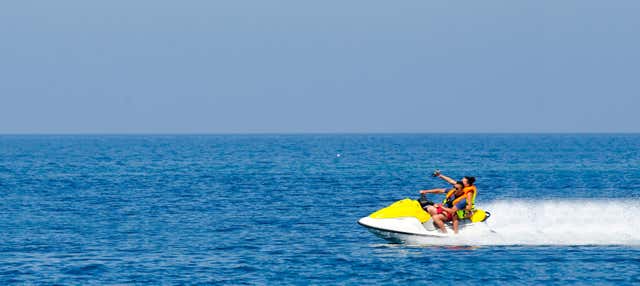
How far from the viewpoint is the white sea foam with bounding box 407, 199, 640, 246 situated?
25.8 meters

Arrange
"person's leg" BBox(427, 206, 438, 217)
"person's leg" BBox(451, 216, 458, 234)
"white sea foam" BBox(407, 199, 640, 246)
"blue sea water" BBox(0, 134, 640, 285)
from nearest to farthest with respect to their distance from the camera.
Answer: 1. "blue sea water" BBox(0, 134, 640, 285)
2. "person's leg" BBox(427, 206, 438, 217)
3. "person's leg" BBox(451, 216, 458, 234)
4. "white sea foam" BBox(407, 199, 640, 246)

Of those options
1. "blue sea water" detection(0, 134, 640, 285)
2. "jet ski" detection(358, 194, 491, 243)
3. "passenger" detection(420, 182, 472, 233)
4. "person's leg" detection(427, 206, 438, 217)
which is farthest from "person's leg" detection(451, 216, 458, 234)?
"person's leg" detection(427, 206, 438, 217)

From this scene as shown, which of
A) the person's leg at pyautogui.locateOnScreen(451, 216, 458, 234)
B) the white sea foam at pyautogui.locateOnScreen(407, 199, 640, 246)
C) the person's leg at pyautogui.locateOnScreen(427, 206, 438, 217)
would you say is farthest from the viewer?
the white sea foam at pyautogui.locateOnScreen(407, 199, 640, 246)

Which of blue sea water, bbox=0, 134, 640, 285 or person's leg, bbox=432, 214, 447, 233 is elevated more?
person's leg, bbox=432, 214, 447, 233

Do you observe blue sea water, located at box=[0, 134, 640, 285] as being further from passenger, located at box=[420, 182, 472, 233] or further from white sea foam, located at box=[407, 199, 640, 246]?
passenger, located at box=[420, 182, 472, 233]

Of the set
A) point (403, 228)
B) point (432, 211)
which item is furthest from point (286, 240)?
point (432, 211)

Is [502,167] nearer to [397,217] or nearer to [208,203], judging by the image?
[208,203]

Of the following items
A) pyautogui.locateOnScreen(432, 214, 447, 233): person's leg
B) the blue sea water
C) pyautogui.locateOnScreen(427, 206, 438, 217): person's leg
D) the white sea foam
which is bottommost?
the blue sea water

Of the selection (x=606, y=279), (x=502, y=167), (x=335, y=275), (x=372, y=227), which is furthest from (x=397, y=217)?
(x=502, y=167)

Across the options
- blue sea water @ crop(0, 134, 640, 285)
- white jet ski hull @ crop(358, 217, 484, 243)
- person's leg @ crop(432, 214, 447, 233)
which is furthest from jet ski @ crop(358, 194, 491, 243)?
blue sea water @ crop(0, 134, 640, 285)

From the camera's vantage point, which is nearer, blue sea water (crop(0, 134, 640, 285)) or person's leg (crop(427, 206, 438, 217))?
blue sea water (crop(0, 134, 640, 285))

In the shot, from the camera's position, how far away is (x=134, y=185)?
53.7 m

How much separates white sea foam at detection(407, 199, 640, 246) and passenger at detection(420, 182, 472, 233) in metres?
0.51

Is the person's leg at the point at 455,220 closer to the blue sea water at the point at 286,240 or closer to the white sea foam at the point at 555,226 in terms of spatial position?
the white sea foam at the point at 555,226
